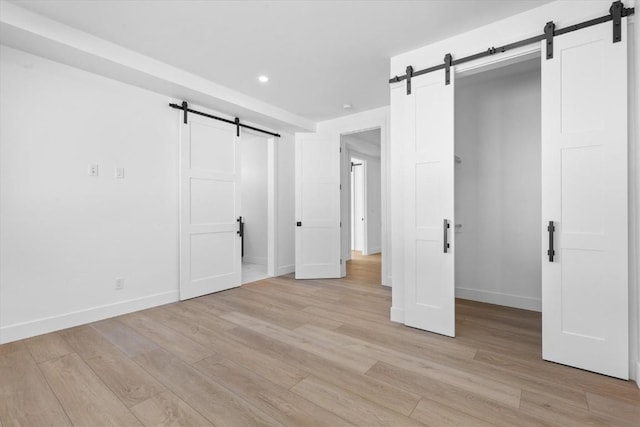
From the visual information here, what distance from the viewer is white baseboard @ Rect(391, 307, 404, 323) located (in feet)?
9.52

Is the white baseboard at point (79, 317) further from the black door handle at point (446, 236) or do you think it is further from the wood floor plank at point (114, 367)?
the black door handle at point (446, 236)

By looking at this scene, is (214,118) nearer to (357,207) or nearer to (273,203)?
(273,203)

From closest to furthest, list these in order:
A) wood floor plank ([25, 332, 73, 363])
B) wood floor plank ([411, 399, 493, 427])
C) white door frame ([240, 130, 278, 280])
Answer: wood floor plank ([411, 399, 493, 427]) < wood floor plank ([25, 332, 73, 363]) < white door frame ([240, 130, 278, 280])

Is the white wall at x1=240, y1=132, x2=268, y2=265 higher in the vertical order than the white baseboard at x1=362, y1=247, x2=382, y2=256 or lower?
higher

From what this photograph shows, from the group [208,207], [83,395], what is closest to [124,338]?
[83,395]

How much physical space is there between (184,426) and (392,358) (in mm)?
1429

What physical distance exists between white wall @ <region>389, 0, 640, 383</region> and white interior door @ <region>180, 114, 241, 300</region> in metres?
2.43

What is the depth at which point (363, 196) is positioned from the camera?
25.3 feet

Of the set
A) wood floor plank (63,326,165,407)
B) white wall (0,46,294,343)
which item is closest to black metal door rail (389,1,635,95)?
white wall (0,46,294,343)

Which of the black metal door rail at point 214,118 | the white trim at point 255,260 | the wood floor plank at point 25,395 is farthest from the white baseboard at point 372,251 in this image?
the wood floor plank at point 25,395

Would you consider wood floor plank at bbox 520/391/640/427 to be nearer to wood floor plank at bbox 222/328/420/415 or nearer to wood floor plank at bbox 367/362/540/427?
wood floor plank at bbox 367/362/540/427

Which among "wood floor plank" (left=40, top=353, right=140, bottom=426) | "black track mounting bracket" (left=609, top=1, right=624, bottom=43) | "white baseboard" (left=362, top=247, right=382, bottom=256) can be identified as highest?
"black track mounting bracket" (left=609, top=1, right=624, bottom=43)

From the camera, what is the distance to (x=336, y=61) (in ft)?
10.3

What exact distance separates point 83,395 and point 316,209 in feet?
11.8
